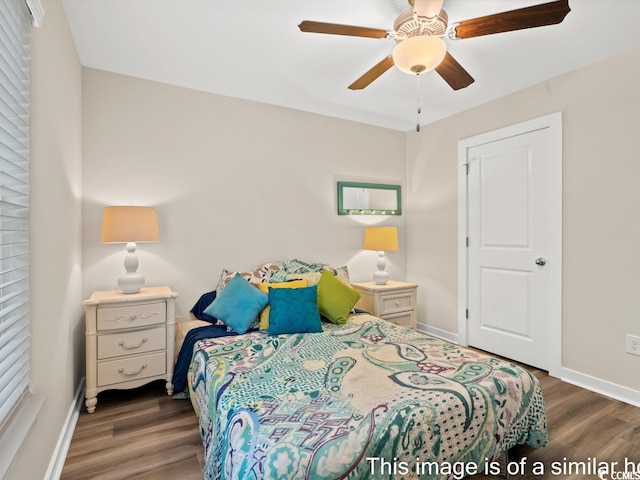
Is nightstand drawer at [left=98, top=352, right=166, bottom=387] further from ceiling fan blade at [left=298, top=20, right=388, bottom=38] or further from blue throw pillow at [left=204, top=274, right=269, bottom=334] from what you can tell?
ceiling fan blade at [left=298, top=20, right=388, bottom=38]

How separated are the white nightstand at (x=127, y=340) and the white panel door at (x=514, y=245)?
287 cm

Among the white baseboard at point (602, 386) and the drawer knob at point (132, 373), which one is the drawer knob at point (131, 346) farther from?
the white baseboard at point (602, 386)

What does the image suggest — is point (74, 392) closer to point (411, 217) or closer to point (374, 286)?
point (374, 286)

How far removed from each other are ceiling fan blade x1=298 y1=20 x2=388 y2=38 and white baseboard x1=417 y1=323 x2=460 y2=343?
10.0ft

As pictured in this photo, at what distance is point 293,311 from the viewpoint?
8.01 ft

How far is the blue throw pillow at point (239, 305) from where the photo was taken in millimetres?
2455

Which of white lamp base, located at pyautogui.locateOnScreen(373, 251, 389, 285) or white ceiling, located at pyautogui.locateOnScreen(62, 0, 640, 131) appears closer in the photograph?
white ceiling, located at pyautogui.locateOnScreen(62, 0, 640, 131)

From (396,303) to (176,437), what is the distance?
89.8 inches

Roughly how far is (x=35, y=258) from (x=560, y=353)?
356 cm

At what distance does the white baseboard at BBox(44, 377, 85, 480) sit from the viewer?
1.64 m

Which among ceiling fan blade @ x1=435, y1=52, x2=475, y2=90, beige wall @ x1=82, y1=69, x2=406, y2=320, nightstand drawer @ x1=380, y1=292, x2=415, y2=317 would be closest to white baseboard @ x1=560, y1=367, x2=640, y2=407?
nightstand drawer @ x1=380, y1=292, x2=415, y2=317

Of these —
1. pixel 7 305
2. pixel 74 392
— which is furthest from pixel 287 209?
pixel 7 305

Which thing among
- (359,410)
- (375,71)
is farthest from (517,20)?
(359,410)

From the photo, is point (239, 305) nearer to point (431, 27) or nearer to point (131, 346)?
point (131, 346)
